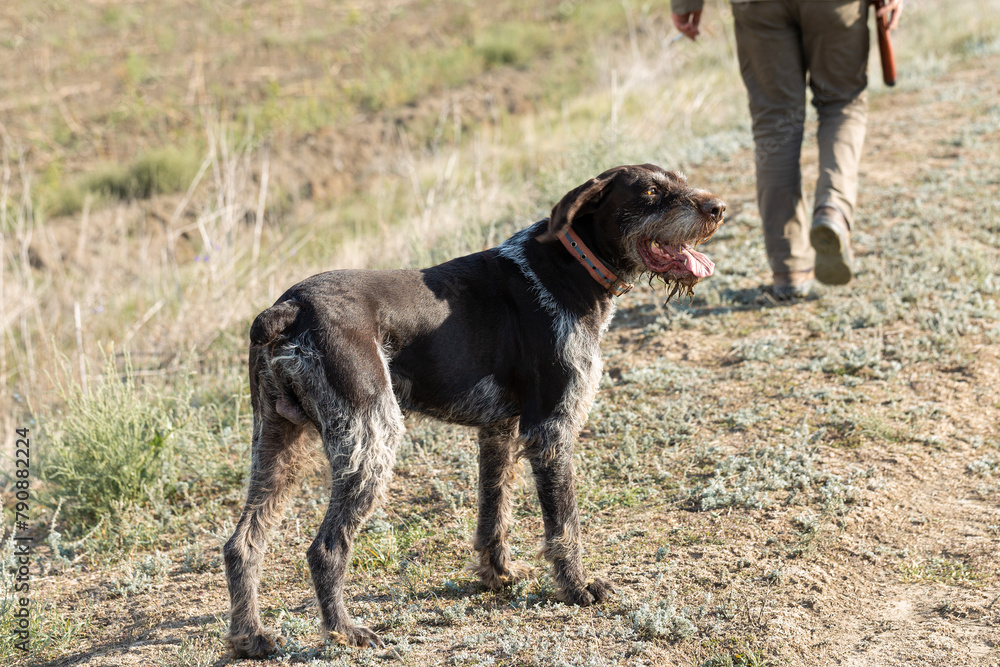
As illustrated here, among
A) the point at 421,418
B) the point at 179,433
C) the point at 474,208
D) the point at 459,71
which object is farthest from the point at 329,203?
the point at 421,418

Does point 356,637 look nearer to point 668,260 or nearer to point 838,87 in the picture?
point 668,260

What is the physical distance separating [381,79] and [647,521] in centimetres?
1239

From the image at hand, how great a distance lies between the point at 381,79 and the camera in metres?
15.2

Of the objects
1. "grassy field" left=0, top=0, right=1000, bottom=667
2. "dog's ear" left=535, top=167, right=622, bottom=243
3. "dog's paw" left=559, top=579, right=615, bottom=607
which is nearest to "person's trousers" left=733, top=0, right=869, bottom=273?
"grassy field" left=0, top=0, right=1000, bottom=667

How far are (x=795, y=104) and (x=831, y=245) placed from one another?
1.13 metres

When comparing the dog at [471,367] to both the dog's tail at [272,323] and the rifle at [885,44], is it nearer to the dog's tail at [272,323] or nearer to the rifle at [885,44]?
the dog's tail at [272,323]

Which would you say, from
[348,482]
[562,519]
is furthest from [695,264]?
[348,482]

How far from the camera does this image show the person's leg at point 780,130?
19.5 ft

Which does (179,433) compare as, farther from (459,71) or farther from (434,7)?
(434,7)

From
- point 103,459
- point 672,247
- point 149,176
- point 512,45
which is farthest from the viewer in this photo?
point 512,45

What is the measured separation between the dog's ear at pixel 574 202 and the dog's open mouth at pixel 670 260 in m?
0.29

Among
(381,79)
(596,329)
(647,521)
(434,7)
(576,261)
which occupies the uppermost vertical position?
(434,7)

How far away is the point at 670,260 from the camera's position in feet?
12.6

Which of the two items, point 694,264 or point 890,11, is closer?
point 694,264
